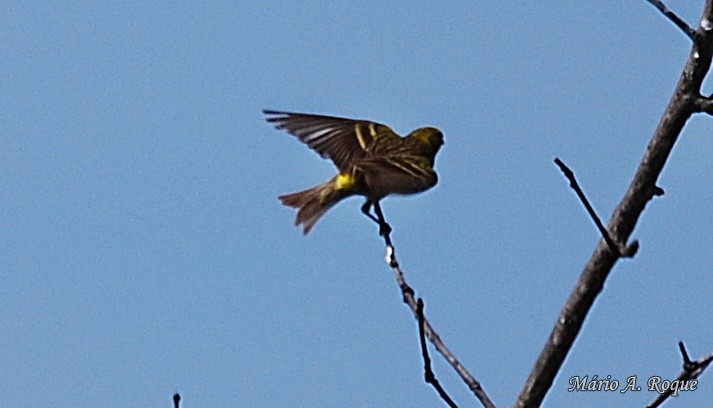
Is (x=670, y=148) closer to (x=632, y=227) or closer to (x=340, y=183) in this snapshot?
(x=632, y=227)

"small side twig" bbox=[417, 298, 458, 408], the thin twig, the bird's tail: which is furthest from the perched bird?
"small side twig" bbox=[417, 298, 458, 408]

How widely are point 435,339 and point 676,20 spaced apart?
5.18 feet

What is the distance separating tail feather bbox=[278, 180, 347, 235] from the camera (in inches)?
306

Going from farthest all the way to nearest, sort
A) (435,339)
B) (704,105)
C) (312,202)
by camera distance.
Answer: (312,202) < (435,339) < (704,105)

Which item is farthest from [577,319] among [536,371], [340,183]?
[340,183]

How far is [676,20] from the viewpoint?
139 inches

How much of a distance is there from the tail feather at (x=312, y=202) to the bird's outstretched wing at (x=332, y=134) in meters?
0.20

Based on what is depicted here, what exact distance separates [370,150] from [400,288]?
3.20 meters

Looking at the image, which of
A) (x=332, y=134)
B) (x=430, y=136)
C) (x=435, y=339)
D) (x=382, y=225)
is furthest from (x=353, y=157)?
(x=435, y=339)

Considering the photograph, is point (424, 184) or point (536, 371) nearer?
point (536, 371)

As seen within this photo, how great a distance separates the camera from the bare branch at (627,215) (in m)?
3.48

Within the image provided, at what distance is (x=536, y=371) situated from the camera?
381 cm

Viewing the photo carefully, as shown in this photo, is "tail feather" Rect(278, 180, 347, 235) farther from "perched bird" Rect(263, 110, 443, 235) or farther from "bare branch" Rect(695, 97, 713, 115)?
"bare branch" Rect(695, 97, 713, 115)

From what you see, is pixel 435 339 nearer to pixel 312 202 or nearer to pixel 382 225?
pixel 382 225
